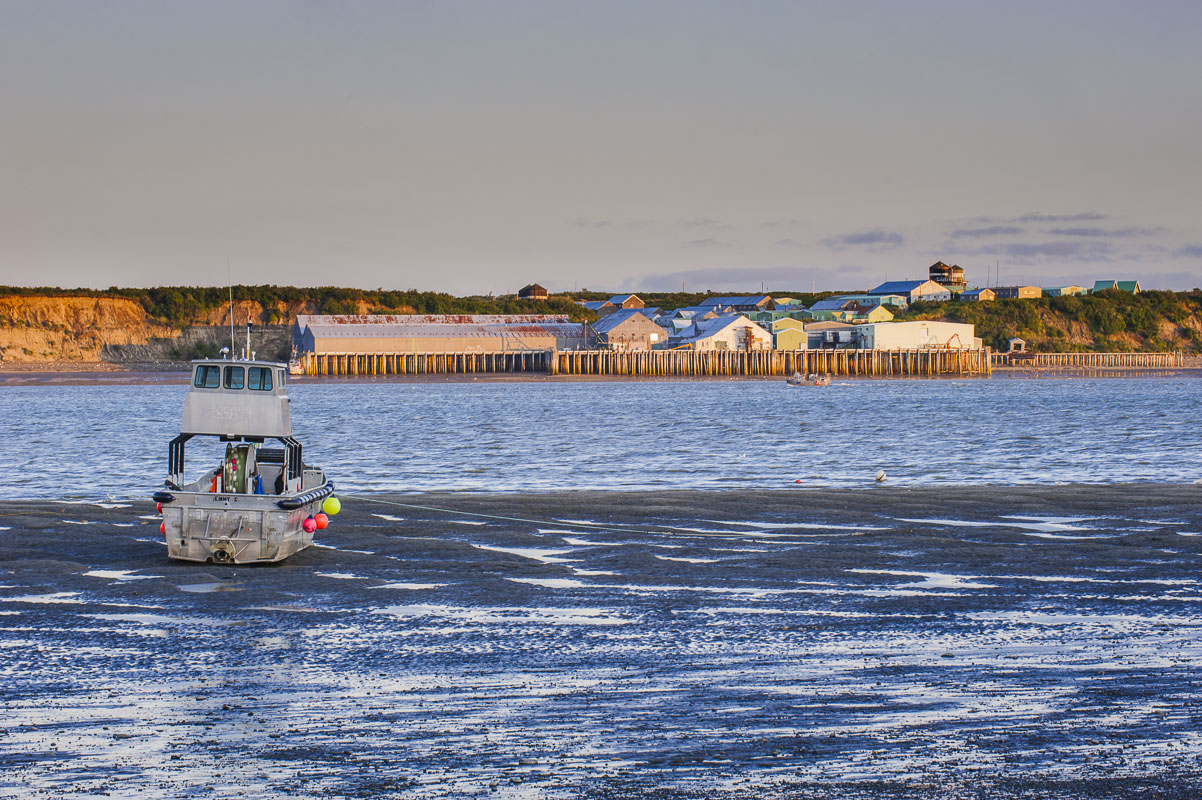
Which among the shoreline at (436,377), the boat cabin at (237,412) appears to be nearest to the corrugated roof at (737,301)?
the shoreline at (436,377)

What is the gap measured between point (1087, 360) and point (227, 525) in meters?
136

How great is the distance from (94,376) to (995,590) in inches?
4260

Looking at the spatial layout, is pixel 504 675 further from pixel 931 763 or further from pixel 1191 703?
pixel 1191 703

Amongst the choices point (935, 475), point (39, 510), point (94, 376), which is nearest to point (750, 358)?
point (94, 376)

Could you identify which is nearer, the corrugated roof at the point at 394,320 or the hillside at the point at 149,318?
the corrugated roof at the point at 394,320

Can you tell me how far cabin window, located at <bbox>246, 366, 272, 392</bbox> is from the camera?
1680 centimetres

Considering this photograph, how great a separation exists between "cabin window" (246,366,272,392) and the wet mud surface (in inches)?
90.6

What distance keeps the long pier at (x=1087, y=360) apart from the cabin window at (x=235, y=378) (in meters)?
132

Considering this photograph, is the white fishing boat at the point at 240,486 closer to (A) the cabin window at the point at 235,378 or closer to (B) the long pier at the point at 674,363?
(A) the cabin window at the point at 235,378

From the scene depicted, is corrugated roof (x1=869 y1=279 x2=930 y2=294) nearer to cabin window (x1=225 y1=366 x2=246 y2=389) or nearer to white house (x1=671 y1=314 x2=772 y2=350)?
white house (x1=671 y1=314 x2=772 y2=350)

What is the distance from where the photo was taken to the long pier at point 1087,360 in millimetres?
139250

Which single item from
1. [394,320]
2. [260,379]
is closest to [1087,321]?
[394,320]

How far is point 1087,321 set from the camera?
158 meters

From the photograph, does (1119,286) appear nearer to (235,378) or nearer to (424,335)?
(424,335)
